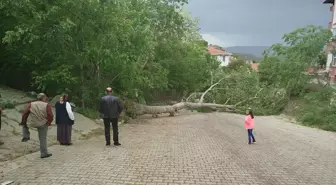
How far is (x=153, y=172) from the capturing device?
6.93 m

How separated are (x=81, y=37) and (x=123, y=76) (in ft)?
14.3

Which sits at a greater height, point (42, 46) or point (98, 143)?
point (42, 46)

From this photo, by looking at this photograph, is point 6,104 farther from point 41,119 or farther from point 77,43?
point 41,119

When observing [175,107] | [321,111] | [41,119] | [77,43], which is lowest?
[175,107]

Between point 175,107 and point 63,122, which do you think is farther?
point 175,107

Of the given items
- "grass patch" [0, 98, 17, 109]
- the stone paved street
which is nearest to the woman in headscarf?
the stone paved street

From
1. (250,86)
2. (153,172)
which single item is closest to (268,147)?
(153,172)

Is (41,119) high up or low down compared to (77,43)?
down

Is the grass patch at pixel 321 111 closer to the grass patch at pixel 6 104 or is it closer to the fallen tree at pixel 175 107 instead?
the fallen tree at pixel 175 107

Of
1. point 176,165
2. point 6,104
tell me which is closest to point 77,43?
point 6,104

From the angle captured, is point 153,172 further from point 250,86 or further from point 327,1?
point 327,1

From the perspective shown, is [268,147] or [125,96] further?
[125,96]

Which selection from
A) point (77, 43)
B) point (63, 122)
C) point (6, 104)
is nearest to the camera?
point (63, 122)

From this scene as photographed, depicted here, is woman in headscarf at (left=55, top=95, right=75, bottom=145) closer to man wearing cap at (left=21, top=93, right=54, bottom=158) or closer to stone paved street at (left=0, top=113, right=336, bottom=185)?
stone paved street at (left=0, top=113, right=336, bottom=185)
